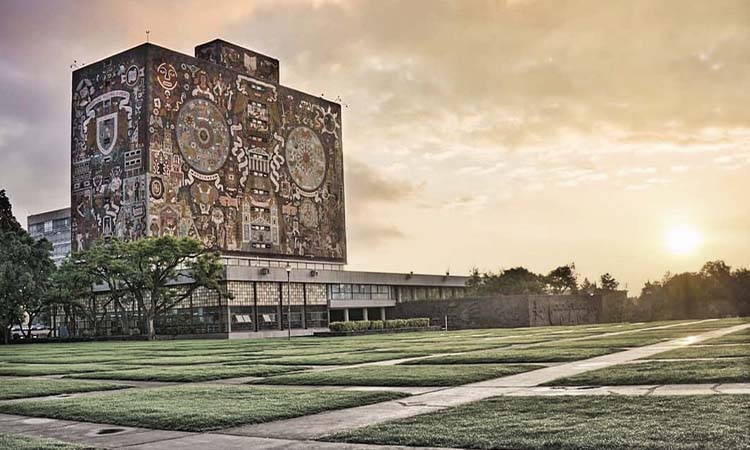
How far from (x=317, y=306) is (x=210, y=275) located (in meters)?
20.5

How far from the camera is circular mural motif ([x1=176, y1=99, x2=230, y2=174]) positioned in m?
81.5

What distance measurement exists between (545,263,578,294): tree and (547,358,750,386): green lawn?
103m

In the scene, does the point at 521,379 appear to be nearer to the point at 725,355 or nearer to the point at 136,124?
the point at 725,355

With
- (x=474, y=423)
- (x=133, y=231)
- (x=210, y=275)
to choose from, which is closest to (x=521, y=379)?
(x=474, y=423)

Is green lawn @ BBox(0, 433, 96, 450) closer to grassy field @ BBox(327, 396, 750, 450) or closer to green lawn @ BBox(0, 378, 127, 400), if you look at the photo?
grassy field @ BBox(327, 396, 750, 450)

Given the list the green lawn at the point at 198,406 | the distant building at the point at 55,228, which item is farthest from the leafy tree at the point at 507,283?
the green lawn at the point at 198,406

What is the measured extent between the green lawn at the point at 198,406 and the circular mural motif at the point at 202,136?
67469 millimetres

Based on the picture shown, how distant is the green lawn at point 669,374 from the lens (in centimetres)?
1382

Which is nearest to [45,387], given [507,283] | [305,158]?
[305,158]

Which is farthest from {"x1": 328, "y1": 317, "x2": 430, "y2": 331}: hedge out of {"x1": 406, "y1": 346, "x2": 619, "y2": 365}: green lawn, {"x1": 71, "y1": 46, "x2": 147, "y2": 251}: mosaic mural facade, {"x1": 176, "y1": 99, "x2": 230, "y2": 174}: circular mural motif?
{"x1": 406, "y1": 346, "x2": 619, "y2": 365}: green lawn

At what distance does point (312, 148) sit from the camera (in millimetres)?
99750

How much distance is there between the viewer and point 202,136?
83125 mm

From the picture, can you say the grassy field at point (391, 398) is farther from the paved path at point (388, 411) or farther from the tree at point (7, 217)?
the tree at point (7, 217)

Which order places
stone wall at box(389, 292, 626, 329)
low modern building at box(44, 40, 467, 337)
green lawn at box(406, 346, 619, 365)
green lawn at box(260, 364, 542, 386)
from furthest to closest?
stone wall at box(389, 292, 626, 329) < low modern building at box(44, 40, 467, 337) < green lawn at box(406, 346, 619, 365) < green lawn at box(260, 364, 542, 386)
